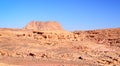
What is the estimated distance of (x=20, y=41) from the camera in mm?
25312

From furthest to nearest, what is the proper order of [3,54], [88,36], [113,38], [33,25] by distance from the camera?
[33,25] → [88,36] → [113,38] → [3,54]

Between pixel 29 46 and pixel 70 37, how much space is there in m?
7.09

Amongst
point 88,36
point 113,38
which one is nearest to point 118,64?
point 113,38

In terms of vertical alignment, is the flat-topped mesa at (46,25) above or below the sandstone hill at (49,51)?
above

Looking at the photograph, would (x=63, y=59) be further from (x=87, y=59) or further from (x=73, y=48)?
(x=73, y=48)

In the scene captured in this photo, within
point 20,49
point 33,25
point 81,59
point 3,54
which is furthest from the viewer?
point 33,25

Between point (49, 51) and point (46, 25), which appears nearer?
point (49, 51)

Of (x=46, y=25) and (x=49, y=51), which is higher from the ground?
(x=46, y=25)

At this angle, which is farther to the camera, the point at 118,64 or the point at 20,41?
A: the point at 20,41

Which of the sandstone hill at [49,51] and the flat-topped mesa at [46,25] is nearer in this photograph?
the sandstone hill at [49,51]

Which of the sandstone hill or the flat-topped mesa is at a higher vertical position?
the flat-topped mesa

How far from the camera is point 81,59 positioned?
19641mm

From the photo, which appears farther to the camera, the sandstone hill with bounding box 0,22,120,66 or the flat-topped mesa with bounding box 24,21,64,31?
the flat-topped mesa with bounding box 24,21,64,31

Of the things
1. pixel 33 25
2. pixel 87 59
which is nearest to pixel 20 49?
pixel 87 59
